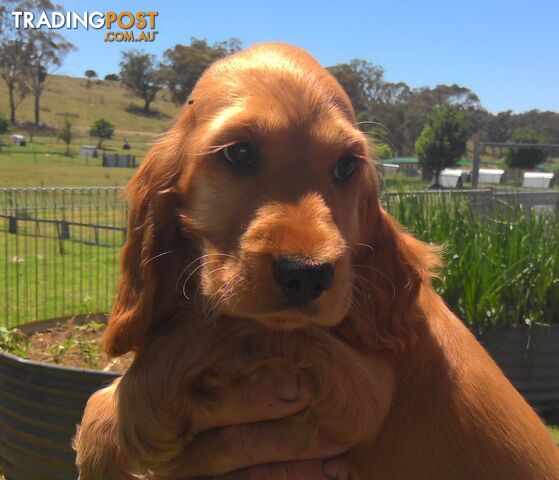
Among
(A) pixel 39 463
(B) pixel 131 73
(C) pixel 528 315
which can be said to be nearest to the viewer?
(A) pixel 39 463

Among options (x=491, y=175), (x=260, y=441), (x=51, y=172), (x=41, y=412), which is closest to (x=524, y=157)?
(x=491, y=175)

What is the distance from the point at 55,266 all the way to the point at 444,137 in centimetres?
3332

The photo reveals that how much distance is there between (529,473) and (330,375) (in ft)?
2.34

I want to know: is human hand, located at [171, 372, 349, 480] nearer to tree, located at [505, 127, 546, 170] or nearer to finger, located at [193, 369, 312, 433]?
finger, located at [193, 369, 312, 433]

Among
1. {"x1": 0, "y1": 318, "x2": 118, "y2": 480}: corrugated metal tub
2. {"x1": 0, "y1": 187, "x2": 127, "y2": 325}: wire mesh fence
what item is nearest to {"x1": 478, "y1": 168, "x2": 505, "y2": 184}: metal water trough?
{"x1": 0, "y1": 187, "x2": 127, "y2": 325}: wire mesh fence

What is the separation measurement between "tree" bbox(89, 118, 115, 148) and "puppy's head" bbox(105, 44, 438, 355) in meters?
39.6

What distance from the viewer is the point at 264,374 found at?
6.49 ft

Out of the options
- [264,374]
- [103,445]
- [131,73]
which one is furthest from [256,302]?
[131,73]

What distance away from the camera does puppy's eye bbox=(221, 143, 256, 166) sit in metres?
1.75

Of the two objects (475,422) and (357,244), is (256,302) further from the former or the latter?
(475,422)

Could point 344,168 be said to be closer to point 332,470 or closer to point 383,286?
point 383,286

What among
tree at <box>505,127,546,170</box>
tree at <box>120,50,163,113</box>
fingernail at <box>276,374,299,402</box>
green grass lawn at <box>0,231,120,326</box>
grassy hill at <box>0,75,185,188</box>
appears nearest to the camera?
fingernail at <box>276,374,299,402</box>

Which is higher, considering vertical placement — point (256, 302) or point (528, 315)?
point (256, 302)

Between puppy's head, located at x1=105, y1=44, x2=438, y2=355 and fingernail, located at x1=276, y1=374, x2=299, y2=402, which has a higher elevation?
puppy's head, located at x1=105, y1=44, x2=438, y2=355
